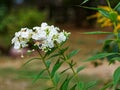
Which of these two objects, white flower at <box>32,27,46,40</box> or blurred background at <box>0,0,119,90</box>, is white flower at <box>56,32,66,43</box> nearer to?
white flower at <box>32,27,46,40</box>

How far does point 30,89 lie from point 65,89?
15.4 feet

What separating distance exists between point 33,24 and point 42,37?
9460mm

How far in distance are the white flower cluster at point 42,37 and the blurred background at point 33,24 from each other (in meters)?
1.24

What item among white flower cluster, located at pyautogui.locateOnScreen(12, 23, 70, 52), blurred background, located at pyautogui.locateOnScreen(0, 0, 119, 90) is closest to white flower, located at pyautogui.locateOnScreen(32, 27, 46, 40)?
white flower cluster, located at pyautogui.locateOnScreen(12, 23, 70, 52)

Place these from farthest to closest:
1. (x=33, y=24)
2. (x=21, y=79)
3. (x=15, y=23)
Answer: (x=33, y=24) < (x=15, y=23) < (x=21, y=79)

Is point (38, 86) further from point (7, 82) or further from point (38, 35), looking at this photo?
point (38, 35)

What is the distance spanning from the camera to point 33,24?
12195mm

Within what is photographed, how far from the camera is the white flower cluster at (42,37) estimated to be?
276 cm

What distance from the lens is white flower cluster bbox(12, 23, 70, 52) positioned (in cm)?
276

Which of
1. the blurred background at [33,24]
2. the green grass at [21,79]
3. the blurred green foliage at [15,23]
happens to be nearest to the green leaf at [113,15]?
the blurred background at [33,24]

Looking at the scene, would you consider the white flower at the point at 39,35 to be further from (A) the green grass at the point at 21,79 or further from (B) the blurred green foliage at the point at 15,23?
(B) the blurred green foliage at the point at 15,23

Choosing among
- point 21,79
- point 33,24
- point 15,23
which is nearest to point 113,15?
point 21,79

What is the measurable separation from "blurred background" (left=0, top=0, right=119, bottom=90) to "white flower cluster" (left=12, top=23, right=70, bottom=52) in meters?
1.24

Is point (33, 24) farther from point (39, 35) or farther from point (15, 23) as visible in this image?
point (39, 35)
